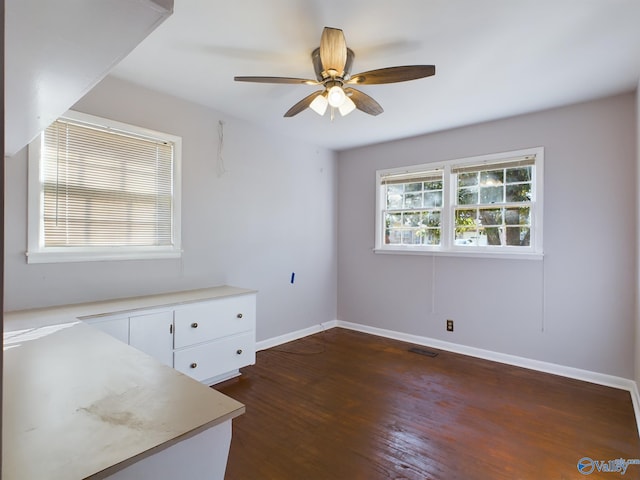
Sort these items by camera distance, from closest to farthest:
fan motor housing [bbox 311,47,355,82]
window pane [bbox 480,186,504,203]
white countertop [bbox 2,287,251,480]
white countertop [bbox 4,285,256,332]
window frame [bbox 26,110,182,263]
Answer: white countertop [bbox 2,287,251,480]
white countertop [bbox 4,285,256,332]
fan motor housing [bbox 311,47,355,82]
window frame [bbox 26,110,182,263]
window pane [bbox 480,186,504,203]

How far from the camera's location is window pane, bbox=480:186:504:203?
12.0ft

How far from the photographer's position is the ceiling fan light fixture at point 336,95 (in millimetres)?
2268

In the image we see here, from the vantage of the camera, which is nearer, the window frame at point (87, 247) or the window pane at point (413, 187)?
the window frame at point (87, 247)

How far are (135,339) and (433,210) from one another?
10.9 ft

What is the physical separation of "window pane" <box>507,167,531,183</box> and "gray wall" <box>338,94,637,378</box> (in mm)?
188

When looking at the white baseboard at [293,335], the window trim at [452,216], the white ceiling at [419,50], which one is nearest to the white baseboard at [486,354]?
the white baseboard at [293,335]

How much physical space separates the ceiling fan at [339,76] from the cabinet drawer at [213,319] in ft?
5.67

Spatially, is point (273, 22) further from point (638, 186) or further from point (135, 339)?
point (638, 186)

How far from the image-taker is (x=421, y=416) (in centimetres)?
251

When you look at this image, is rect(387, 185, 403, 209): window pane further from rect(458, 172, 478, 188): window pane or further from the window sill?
rect(458, 172, 478, 188): window pane

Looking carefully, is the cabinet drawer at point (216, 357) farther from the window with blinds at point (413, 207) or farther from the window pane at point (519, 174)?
the window pane at point (519, 174)

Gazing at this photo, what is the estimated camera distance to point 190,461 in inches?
34.2

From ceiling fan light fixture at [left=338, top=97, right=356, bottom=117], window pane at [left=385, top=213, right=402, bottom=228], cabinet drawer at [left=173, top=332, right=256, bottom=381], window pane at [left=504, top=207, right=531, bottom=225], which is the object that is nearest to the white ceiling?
ceiling fan light fixture at [left=338, top=97, right=356, bottom=117]

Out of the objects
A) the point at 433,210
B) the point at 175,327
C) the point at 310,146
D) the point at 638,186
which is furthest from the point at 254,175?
the point at 638,186
